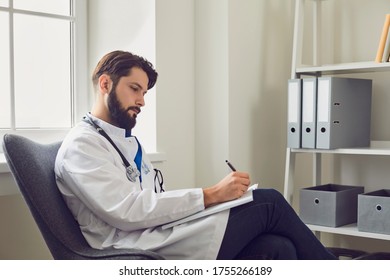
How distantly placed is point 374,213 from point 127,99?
1.14m

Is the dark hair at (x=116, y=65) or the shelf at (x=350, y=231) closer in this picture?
the dark hair at (x=116, y=65)

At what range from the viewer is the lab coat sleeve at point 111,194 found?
1560mm

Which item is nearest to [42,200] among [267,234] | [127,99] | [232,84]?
[127,99]

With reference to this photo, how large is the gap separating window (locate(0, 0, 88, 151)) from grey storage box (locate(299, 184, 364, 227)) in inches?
42.3

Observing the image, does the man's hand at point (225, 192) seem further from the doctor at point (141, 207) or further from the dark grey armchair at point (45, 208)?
the dark grey armchair at point (45, 208)

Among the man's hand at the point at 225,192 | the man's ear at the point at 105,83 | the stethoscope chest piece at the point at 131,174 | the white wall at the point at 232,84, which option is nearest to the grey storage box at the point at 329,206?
the white wall at the point at 232,84

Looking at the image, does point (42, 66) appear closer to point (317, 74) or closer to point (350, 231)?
point (317, 74)

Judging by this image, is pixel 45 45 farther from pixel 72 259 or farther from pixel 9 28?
pixel 72 259

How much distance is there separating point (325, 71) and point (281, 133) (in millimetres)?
387

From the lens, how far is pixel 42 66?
2389mm

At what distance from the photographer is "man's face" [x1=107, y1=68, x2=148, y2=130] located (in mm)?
1800

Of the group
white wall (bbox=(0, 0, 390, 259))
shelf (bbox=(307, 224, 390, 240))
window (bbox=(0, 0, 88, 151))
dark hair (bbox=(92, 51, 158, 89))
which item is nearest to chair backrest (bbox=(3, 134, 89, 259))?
dark hair (bbox=(92, 51, 158, 89))

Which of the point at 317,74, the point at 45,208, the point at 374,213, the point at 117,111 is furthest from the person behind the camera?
the point at 317,74

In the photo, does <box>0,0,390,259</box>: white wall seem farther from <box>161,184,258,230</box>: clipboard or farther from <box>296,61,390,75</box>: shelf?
<box>161,184,258,230</box>: clipboard
